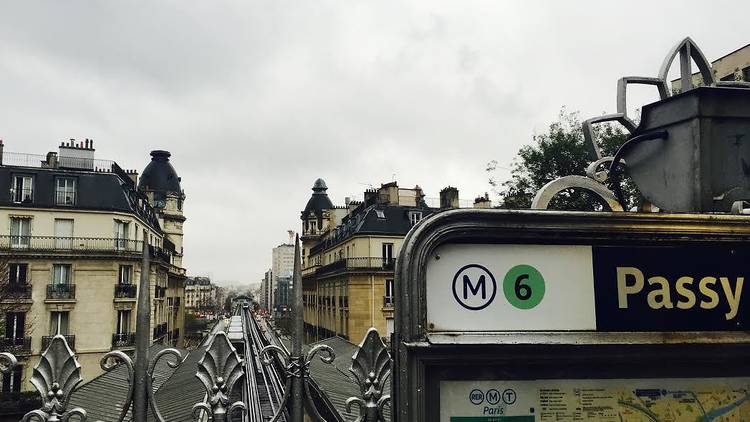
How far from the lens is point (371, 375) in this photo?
105 inches

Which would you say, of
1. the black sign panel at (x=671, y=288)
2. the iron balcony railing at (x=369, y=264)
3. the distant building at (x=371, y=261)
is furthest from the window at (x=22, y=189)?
the black sign panel at (x=671, y=288)

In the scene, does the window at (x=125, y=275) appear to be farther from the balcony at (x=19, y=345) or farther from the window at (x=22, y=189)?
the window at (x=22, y=189)

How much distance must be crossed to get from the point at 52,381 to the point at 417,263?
1783 millimetres

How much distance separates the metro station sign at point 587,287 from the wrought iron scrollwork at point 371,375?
54cm

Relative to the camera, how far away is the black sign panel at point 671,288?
242 cm

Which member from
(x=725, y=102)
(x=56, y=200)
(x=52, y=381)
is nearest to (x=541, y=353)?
(x=725, y=102)

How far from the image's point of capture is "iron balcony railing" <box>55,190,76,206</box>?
33.5 metres

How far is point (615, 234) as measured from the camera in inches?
97.3

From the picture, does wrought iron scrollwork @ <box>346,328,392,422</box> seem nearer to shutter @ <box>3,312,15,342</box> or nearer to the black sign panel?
the black sign panel

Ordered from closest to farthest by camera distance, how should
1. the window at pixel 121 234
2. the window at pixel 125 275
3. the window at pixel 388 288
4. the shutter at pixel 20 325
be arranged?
1. the shutter at pixel 20 325
2. the window at pixel 121 234
3. the window at pixel 125 275
4. the window at pixel 388 288

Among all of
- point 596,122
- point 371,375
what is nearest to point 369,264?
point 596,122

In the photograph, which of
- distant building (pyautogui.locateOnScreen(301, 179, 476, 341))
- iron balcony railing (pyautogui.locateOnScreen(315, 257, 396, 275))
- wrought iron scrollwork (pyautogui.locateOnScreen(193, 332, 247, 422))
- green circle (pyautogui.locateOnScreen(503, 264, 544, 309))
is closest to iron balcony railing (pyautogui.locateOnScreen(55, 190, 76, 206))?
distant building (pyautogui.locateOnScreen(301, 179, 476, 341))

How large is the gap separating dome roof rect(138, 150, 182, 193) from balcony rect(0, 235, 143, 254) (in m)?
38.0

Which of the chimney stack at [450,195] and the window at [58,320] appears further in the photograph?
the chimney stack at [450,195]
